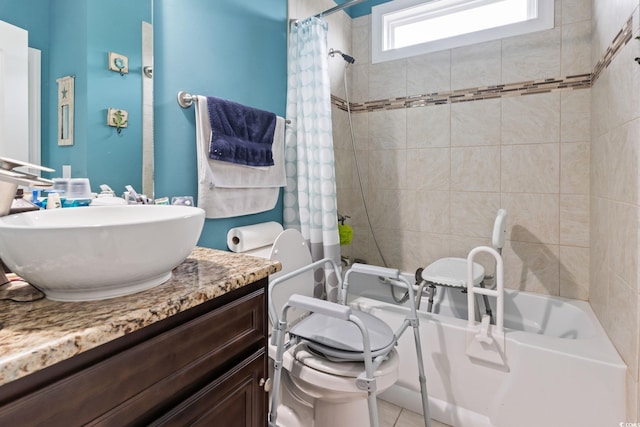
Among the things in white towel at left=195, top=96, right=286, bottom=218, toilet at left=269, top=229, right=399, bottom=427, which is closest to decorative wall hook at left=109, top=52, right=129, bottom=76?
white towel at left=195, top=96, right=286, bottom=218

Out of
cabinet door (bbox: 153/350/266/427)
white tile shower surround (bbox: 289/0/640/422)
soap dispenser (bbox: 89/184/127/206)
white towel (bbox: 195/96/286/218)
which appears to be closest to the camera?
cabinet door (bbox: 153/350/266/427)

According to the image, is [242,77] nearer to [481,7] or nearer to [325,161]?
[325,161]

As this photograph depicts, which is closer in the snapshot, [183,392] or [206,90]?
[183,392]

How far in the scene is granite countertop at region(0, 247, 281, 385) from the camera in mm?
437

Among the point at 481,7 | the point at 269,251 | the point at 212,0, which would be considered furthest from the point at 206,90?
the point at 481,7

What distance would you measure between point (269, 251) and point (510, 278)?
1605 millimetres

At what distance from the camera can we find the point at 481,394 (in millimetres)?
1496

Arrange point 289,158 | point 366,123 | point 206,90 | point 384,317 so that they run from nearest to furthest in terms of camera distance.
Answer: point 206,90 → point 384,317 → point 289,158 → point 366,123

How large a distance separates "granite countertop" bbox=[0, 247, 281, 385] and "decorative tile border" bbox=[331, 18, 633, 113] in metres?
1.84

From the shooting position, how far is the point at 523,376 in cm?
141

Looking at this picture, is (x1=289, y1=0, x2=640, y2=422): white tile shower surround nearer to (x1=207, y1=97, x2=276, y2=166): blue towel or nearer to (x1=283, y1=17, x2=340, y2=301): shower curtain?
(x1=283, y1=17, x2=340, y2=301): shower curtain

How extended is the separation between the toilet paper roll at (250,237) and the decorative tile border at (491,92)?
4.00ft

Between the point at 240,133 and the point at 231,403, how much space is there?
3.70 ft

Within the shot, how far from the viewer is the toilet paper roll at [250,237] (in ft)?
5.07
